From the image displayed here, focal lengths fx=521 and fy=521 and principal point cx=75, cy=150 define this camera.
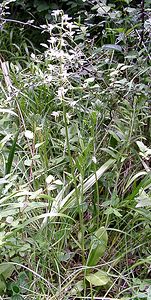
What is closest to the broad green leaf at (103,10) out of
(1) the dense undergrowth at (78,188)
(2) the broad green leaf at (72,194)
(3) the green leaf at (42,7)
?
(1) the dense undergrowth at (78,188)

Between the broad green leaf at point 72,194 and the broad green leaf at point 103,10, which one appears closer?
the broad green leaf at point 72,194

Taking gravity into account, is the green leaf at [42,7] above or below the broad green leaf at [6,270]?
above

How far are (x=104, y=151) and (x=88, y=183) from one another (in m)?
0.20

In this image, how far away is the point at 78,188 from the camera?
156 cm

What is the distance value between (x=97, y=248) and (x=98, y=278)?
0.26 ft

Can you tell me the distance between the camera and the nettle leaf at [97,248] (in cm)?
138

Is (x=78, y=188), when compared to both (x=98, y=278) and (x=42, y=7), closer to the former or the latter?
(x=98, y=278)

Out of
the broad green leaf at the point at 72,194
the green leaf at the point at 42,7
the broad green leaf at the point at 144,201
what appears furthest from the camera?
the green leaf at the point at 42,7

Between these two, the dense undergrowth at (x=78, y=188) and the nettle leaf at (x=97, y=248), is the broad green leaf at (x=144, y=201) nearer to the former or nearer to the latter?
the dense undergrowth at (x=78, y=188)

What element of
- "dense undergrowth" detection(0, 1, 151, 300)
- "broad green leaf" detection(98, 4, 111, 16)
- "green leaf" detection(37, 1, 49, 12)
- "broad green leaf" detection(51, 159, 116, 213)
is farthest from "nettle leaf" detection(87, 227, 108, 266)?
"green leaf" detection(37, 1, 49, 12)

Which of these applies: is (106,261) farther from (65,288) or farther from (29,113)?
(29,113)

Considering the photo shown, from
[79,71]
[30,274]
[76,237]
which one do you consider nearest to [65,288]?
[30,274]

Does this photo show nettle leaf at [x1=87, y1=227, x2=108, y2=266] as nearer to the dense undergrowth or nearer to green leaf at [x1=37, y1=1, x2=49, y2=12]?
the dense undergrowth

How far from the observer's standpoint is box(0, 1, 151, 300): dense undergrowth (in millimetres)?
1340
